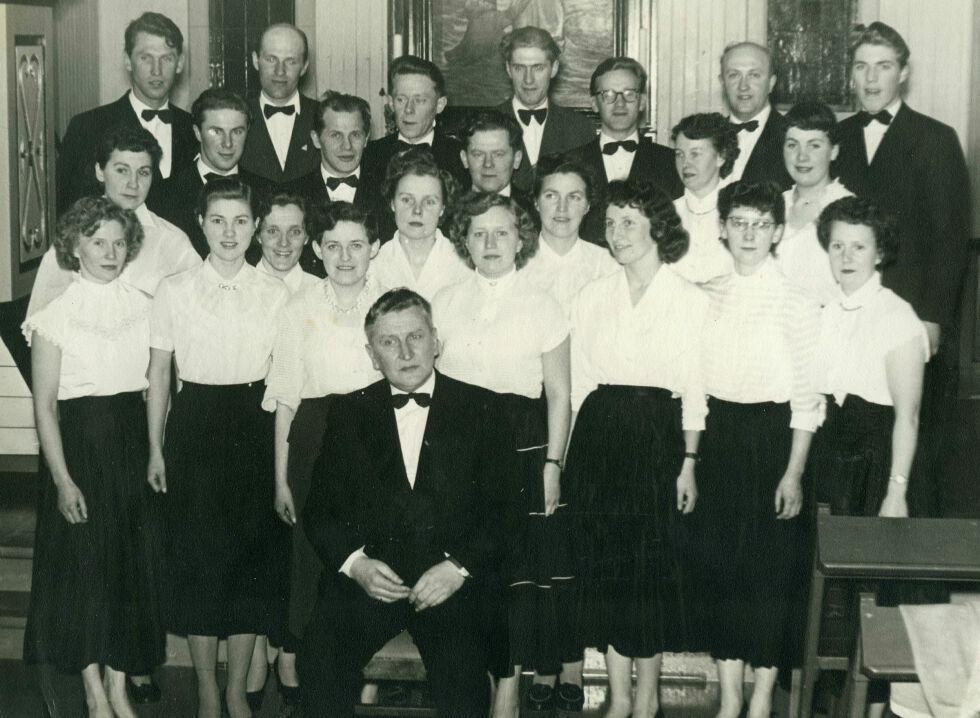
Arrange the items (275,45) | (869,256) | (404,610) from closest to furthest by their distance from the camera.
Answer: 1. (404,610)
2. (869,256)
3. (275,45)

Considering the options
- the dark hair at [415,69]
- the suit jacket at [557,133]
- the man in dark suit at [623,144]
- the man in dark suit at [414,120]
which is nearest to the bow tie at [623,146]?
the man in dark suit at [623,144]

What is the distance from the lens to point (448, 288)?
3969mm

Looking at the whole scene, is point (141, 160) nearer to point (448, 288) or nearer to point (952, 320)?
point (448, 288)

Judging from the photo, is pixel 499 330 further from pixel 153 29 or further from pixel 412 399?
pixel 153 29

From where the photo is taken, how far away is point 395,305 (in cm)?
349

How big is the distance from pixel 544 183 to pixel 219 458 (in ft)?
4.66

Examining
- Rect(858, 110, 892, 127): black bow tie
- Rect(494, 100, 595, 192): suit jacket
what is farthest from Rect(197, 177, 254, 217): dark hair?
Rect(858, 110, 892, 127): black bow tie

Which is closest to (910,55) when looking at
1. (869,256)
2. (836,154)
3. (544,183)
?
(836,154)

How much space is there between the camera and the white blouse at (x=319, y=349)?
3.97 metres

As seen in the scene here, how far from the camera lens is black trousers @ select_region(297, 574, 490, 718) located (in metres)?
3.40

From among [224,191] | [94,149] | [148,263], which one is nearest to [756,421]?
[224,191]

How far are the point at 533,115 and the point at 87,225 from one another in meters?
1.55

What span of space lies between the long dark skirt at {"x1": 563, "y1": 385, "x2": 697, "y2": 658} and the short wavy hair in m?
0.52

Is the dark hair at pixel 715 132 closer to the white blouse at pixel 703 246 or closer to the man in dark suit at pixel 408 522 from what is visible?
the white blouse at pixel 703 246
